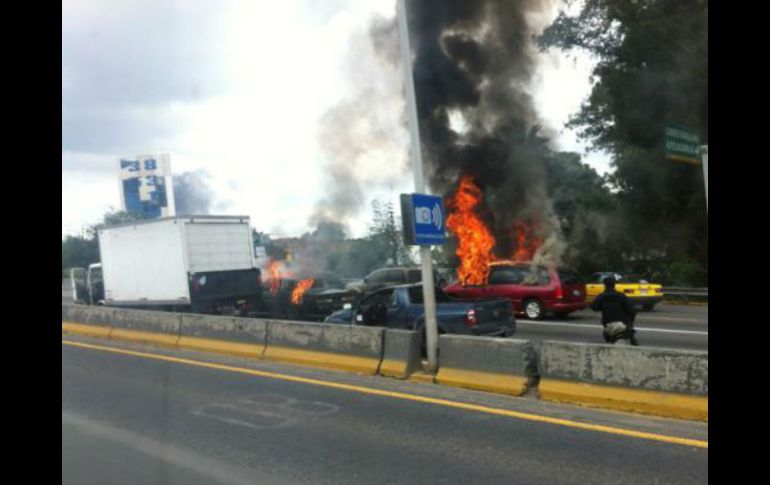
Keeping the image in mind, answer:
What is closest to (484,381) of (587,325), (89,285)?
(587,325)

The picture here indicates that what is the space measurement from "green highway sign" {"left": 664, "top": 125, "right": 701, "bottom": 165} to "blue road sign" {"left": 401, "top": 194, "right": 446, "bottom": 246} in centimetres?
418

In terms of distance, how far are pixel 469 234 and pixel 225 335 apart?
907 centimetres

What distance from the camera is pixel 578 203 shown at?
2695 centimetres

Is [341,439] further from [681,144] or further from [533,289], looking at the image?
[533,289]

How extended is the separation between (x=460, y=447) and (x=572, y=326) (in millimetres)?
10142

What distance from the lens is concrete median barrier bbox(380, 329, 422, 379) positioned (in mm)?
7801

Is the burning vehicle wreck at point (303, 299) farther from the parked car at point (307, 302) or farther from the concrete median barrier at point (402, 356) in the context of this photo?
the concrete median barrier at point (402, 356)

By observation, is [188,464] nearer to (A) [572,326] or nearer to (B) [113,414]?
(B) [113,414]

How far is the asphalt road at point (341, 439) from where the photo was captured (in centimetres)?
453

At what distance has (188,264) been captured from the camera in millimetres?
15148

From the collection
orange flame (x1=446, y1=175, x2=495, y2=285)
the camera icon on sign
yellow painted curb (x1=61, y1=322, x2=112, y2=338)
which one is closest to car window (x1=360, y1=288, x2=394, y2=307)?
the camera icon on sign

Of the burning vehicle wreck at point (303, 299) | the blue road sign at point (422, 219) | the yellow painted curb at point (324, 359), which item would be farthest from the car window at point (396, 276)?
the blue road sign at point (422, 219)

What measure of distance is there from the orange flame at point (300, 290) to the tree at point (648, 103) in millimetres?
11604

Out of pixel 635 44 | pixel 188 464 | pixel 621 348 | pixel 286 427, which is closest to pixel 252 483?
pixel 188 464
